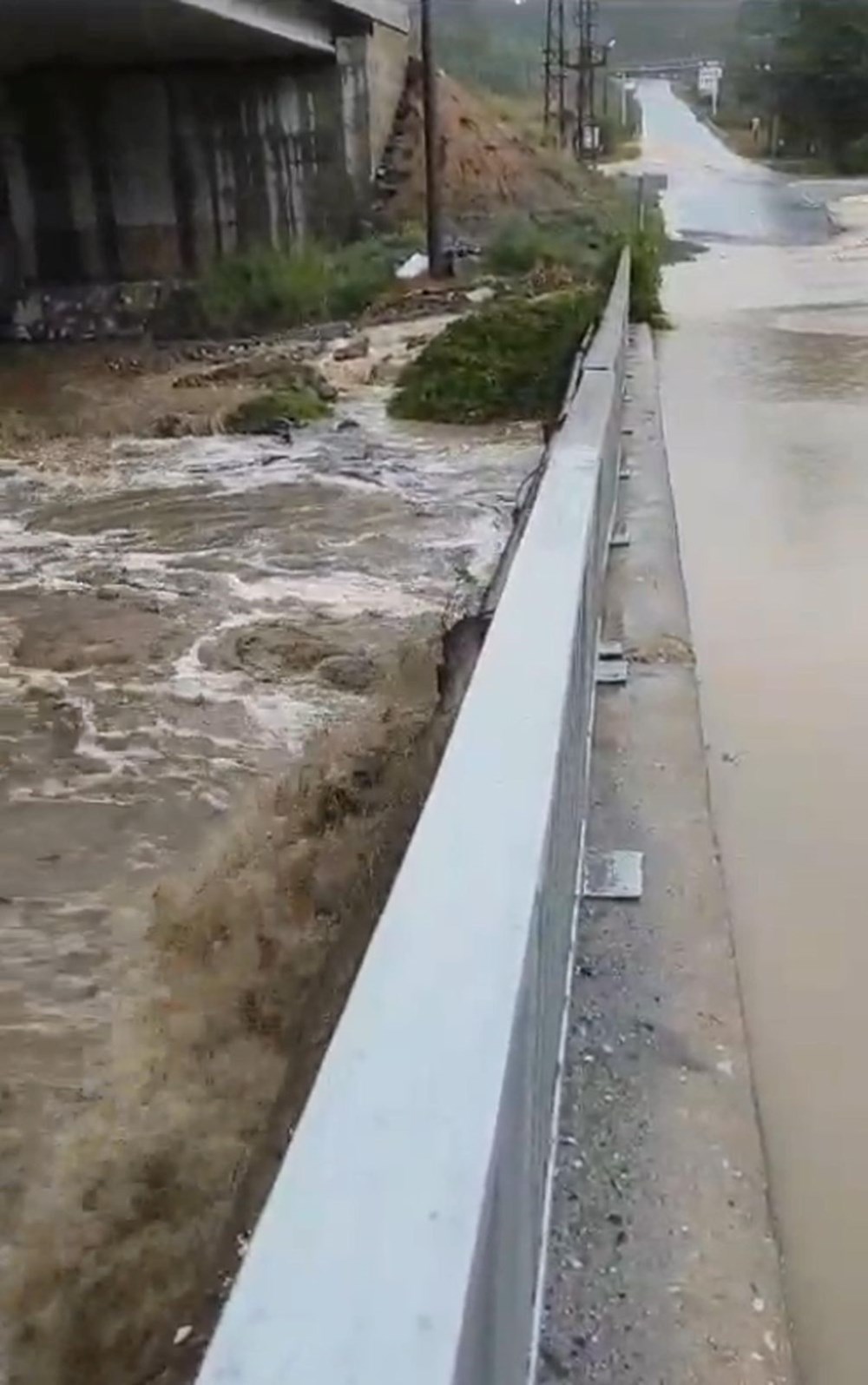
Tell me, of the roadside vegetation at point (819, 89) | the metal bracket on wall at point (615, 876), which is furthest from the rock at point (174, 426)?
the roadside vegetation at point (819, 89)

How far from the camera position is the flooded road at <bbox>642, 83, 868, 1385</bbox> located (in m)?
3.64

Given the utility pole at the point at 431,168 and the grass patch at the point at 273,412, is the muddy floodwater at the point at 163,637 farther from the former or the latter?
the utility pole at the point at 431,168

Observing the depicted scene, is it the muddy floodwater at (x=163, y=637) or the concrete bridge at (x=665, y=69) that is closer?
the muddy floodwater at (x=163, y=637)

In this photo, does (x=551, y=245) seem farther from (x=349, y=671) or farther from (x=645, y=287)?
(x=349, y=671)

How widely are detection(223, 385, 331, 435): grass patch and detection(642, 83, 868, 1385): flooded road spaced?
362 centimetres

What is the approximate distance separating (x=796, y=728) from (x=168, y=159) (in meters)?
25.0

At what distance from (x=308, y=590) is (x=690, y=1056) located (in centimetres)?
782

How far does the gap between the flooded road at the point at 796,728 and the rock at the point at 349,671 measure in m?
1.76

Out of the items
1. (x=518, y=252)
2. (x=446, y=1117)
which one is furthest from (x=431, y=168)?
(x=446, y=1117)

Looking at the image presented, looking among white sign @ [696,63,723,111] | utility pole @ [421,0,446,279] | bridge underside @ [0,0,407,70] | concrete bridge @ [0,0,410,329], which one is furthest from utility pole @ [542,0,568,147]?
white sign @ [696,63,723,111]

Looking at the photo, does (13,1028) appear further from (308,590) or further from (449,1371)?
(308,590)

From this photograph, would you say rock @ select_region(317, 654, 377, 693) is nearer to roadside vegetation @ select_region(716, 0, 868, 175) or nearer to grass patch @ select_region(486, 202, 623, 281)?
grass patch @ select_region(486, 202, 623, 281)

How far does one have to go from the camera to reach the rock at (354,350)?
20281 millimetres

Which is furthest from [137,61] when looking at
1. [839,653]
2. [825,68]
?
[825,68]
